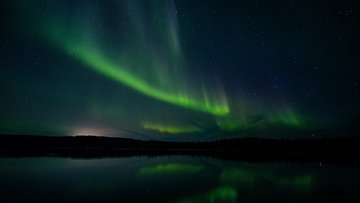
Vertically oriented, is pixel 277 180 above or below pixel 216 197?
above

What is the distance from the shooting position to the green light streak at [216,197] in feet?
37.7

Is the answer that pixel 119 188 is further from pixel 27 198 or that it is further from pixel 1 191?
pixel 1 191

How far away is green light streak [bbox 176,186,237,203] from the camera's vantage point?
11.5 metres

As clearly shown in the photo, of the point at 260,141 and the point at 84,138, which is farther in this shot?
the point at 84,138

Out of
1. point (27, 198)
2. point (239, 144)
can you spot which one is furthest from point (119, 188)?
point (239, 144)

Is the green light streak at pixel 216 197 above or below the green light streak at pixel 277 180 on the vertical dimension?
below

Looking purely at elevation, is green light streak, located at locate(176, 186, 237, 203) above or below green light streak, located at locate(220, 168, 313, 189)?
below

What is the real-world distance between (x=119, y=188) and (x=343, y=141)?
14898 centimetres

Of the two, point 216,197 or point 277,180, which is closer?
point 216,197

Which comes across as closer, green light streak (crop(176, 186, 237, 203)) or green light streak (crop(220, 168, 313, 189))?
green light streak (crop(176, 186, 237, 203))

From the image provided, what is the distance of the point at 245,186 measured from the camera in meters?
15.9

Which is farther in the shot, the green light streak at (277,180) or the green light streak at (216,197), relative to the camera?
the green light streak at (277,180)

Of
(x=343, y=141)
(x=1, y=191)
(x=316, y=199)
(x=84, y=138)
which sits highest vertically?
(x=84, y=138)

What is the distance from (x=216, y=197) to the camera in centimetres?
1220
